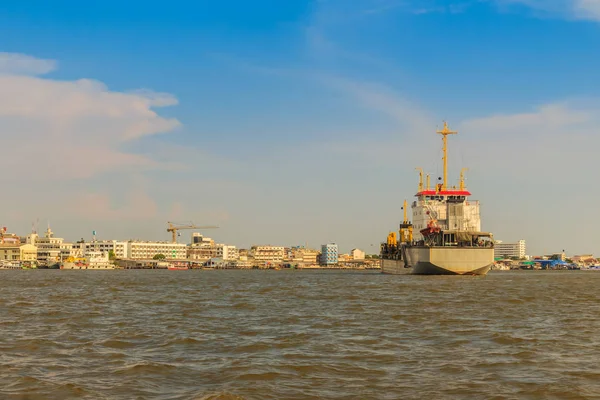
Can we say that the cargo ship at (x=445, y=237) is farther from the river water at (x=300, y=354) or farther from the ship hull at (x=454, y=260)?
the river water at (x=300, y=354)

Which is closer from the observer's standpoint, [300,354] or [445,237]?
[300,354]

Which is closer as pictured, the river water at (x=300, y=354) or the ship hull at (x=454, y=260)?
the river water at (x=300, y=354)

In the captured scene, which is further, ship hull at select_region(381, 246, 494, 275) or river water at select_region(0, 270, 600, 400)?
ship hull at select_region(381, 246, 494, 275)

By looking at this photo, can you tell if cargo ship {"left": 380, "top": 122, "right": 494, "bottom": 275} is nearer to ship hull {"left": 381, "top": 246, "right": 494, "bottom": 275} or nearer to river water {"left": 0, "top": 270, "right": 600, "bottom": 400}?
ship hull {"left": 381, "top": 246, "right": 494, "bottom": 275}

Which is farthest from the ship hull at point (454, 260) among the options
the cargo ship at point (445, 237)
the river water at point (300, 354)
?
the river water at point (300, 354)

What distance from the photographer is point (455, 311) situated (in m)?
33.7

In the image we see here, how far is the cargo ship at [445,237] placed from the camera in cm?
7694

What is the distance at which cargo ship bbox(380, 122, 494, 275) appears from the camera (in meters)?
76.9

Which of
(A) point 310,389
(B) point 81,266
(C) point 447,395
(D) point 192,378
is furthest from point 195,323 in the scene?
(B) point 81,266

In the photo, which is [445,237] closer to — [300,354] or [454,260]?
[454,260]

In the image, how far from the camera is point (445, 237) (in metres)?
79.5

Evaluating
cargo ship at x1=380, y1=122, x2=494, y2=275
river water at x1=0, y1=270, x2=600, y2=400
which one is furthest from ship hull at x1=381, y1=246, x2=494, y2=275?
river water at x1=0, y1=270, x2=600, y2=400

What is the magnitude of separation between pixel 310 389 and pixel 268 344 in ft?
22.3

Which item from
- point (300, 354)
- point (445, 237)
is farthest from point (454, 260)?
point (300, 354)
